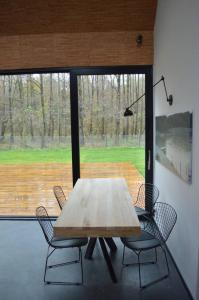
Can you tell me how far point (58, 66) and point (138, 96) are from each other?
1.33 meters

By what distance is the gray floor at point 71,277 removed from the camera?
2525 mm

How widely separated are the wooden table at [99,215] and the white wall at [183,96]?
1.72ft

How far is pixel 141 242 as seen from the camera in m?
2.67

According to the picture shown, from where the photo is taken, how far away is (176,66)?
2873 mm

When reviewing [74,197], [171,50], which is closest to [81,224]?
[74,197]

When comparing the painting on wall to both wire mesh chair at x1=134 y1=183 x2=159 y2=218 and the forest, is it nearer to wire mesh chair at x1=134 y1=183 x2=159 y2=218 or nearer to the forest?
wire mesh chair at x1=134 y1=183 x2=159 y2=218

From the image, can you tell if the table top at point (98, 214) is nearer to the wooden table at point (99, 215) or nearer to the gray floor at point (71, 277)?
the wooden table at point (99, 215)

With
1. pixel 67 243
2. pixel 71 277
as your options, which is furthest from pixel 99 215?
pixel 71 277

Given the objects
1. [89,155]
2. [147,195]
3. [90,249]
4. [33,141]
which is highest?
[33,141]

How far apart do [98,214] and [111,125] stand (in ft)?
7.13

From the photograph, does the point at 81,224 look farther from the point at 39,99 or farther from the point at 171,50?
the point at 39,99

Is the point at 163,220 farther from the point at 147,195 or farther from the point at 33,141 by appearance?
the point at 33,141

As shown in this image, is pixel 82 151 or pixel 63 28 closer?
pixel 63 28

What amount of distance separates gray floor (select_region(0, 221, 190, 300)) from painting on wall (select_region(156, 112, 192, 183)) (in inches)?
42.3
